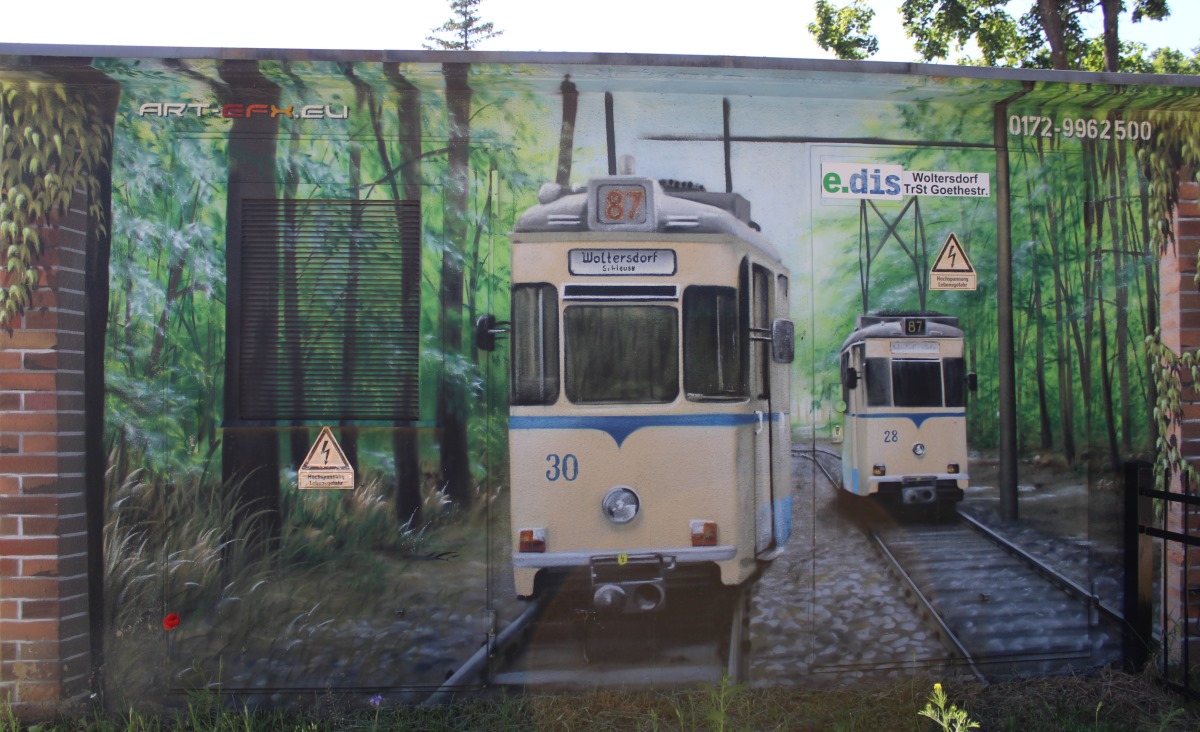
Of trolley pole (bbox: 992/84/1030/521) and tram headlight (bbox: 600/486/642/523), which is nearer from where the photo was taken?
tram headlight (bbox: 600/486/642/523)

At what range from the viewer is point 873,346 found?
14.2ft

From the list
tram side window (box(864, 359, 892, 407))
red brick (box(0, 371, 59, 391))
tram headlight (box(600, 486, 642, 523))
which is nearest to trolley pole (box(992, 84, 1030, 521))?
tram side window (box(864, 359, 892, 407))

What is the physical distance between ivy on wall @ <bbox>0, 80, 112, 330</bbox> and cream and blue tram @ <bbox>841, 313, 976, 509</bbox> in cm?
404

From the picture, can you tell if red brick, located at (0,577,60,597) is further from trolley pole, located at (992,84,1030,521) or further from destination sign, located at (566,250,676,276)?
trolley pole, located at (992,84,1030,521)

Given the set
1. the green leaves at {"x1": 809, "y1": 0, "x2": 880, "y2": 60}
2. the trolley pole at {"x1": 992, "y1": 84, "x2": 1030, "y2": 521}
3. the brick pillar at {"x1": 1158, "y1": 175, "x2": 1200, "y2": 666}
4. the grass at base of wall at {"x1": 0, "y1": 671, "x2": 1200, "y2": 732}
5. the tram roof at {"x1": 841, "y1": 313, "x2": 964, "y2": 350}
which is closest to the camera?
the grass at base of wall at {"x1": 0, "y1": 671, "x2": 1200, "y2": 732}

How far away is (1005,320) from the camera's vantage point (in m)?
4.44

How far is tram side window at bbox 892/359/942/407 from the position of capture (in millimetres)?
4371

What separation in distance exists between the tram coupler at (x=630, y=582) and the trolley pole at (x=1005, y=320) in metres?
1.83

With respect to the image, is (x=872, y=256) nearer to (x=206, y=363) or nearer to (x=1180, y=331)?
(x=1180, y=331)

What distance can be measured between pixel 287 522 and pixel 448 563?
802 millimetres

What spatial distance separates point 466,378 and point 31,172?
231 cm

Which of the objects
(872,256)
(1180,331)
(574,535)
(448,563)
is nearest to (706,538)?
(574,535)

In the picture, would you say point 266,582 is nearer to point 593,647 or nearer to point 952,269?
point 593,647

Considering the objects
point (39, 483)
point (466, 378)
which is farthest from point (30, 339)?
point (466, 378)
